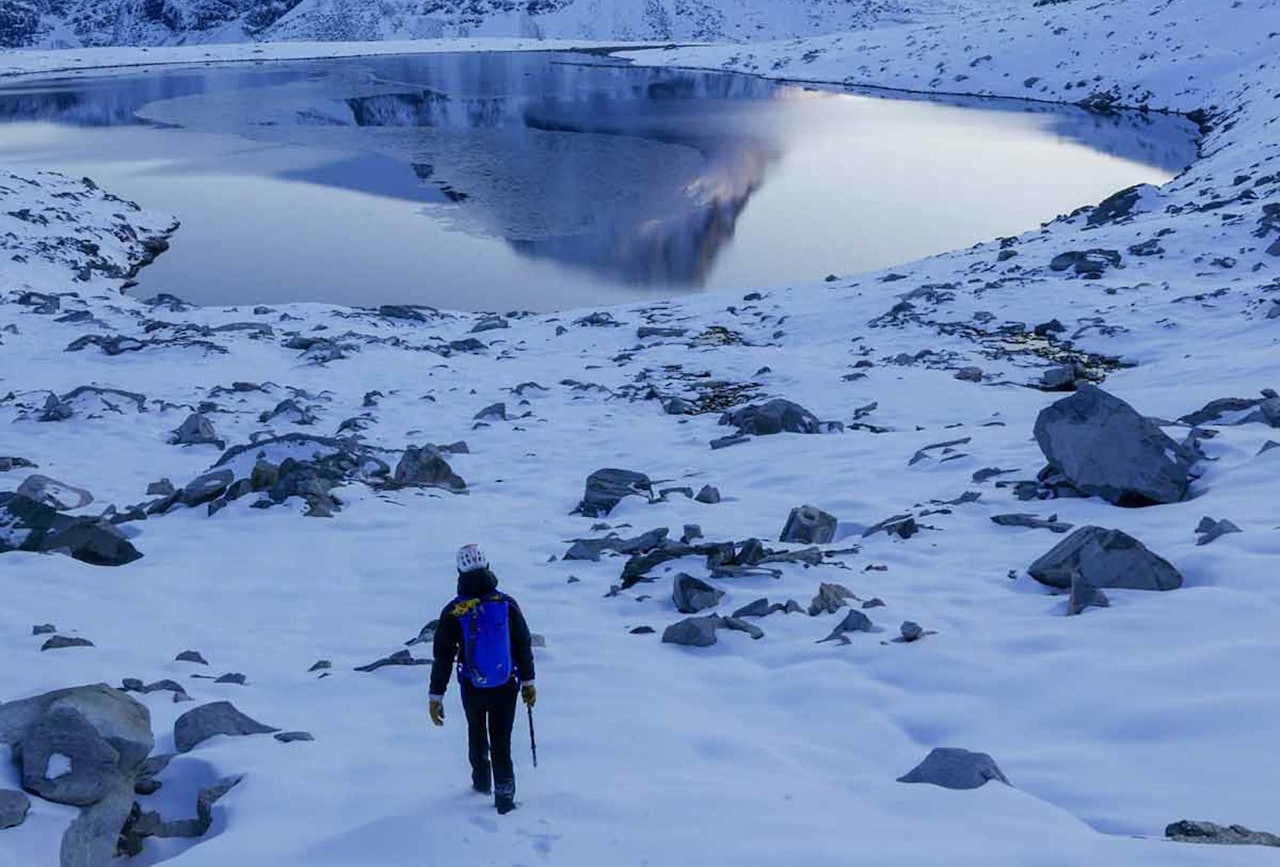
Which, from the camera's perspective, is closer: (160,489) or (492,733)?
(492,733)

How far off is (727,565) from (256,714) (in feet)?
15.6

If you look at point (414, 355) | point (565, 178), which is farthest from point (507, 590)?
point (565, 178)

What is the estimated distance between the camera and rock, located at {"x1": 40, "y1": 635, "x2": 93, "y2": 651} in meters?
8.59

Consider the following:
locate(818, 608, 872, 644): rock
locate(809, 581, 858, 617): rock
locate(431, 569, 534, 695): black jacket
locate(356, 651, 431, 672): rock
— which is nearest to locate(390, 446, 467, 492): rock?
locate(356, 651, 431, 672): rock

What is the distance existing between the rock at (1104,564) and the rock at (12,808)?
7912 mm

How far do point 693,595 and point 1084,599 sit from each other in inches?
135

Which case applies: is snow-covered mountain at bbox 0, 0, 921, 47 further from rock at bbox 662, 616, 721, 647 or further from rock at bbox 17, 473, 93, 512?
rock at bbox 662, 616, 721, 647

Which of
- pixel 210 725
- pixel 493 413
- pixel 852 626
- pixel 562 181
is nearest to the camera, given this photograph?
pixel 210 725

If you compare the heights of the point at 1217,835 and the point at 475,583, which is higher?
the point at 475,583

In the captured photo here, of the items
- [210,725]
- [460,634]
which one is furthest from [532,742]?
[210,725]

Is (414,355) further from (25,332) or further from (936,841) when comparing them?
(936,841)

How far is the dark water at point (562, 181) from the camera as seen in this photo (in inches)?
1344

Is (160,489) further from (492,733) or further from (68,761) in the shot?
(492,733)

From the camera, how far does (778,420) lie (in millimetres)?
16547
